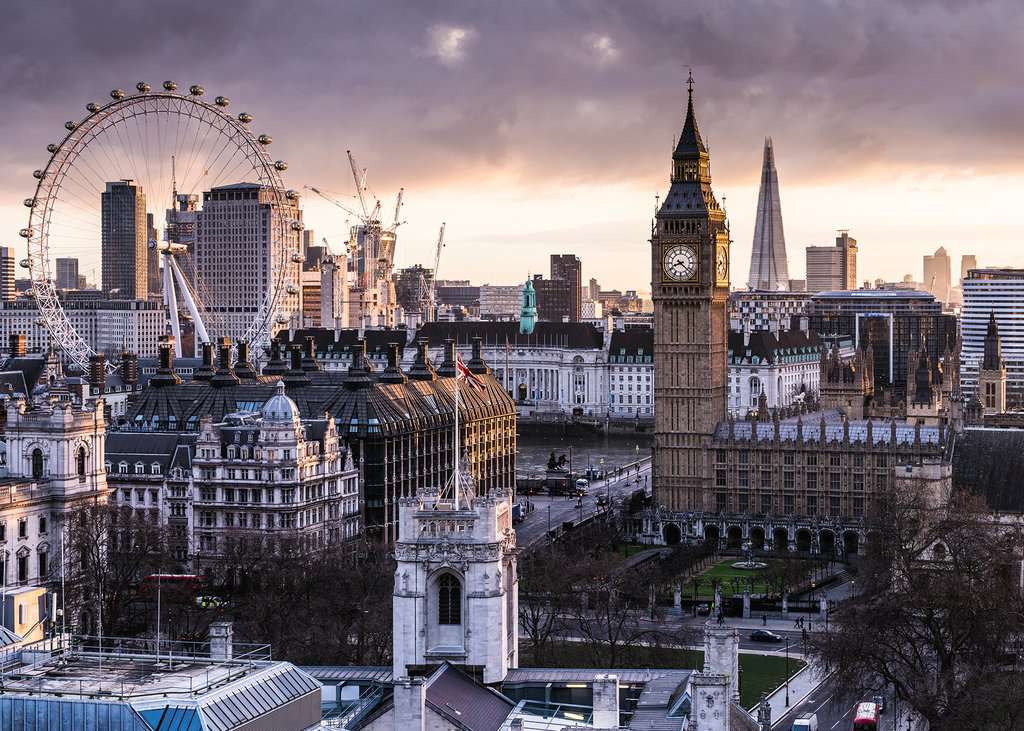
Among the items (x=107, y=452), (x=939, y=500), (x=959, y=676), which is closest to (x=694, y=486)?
(x=939, y=500)

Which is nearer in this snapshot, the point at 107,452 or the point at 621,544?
the point at 107,452

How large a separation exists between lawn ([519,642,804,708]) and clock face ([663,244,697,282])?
155 ft

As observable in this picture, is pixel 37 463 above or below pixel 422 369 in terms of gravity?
below

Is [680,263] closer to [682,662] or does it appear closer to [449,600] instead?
[682,662]

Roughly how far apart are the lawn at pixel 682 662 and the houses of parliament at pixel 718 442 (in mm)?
37751

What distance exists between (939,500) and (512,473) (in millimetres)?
41810

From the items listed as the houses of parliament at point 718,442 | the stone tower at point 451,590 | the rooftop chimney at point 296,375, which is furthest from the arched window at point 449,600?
the houses of parliament at point 718,442

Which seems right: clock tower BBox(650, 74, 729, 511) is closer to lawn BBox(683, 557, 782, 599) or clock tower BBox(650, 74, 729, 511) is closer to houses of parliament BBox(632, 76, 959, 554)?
houses of parliament BBox(632, 76, 959, 554)

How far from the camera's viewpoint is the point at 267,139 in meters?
165

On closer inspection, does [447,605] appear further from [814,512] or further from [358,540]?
[814,512]

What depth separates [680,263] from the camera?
137 meters

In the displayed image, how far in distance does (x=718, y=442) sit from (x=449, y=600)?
77037mm

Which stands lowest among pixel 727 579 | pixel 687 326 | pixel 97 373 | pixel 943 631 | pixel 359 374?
pixel 727 579

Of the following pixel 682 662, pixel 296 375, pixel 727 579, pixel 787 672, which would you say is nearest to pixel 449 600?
pixel 682 662
